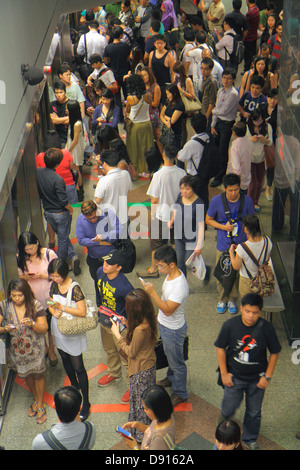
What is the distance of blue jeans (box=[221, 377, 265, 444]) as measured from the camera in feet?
21.1

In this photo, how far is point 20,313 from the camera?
6.89 m

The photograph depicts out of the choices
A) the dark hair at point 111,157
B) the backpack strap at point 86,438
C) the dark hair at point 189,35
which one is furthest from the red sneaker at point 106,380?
the dark hair at point 189,35

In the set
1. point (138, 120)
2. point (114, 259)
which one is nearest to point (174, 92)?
point (138, 120)

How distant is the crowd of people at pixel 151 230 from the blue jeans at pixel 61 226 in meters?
0.02

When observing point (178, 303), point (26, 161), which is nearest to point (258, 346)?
point (178, 303)

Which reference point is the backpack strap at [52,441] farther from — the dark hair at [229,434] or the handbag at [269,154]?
the handbag at [269,154]

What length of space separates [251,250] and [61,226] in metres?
2.79

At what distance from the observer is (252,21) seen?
651 inches

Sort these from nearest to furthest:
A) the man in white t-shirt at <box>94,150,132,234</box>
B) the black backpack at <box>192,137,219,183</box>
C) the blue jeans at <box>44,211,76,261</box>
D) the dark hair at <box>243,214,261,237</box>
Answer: the dark hair at <box>243,214,261,237</box> < the man in white t-shirt at <box>94,150,132,234</box> < the blue jeans at <box>44,211,76,261</box> < the black backpack at <box>192,137,219,183</box>

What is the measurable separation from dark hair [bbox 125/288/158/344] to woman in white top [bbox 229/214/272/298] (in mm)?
1750

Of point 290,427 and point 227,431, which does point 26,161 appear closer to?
point 290,427

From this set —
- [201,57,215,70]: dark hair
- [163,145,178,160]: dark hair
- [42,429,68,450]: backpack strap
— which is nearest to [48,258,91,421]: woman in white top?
[42,429,68,450]: backpack strap

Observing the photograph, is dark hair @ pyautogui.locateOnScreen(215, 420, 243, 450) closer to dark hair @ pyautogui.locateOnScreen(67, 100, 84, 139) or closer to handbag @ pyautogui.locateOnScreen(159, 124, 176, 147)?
dark hair @ pyautogui.locateOnScreen(67, 100, 84, 139)
